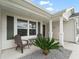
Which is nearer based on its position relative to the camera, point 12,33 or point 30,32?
point 12,33

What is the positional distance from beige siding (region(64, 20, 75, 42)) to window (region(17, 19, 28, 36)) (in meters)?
6.14

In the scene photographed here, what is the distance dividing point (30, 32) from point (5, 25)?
3.53 metres

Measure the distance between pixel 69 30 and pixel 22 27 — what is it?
6.71 meters

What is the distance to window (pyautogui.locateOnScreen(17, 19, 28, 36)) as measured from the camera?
816 cm

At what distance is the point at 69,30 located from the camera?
39.1ft

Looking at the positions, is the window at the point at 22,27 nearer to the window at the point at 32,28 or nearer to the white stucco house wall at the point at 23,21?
the white stucco house wall at the point at 23,21

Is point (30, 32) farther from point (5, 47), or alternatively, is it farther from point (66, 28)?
point (66, 28)

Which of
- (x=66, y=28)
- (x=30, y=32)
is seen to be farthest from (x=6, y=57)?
(x=66, y=28)

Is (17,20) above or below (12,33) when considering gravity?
above

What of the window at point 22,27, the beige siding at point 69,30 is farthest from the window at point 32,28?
the beige siding at point 69,30

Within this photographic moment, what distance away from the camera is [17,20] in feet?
25.9

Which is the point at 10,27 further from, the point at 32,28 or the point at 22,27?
the point at 32,28

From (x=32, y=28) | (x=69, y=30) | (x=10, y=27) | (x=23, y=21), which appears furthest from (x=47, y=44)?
(x=69, y=30)

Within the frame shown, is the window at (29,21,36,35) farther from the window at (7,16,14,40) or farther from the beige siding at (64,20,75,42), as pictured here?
the beige siding at (64,20,75,42)
